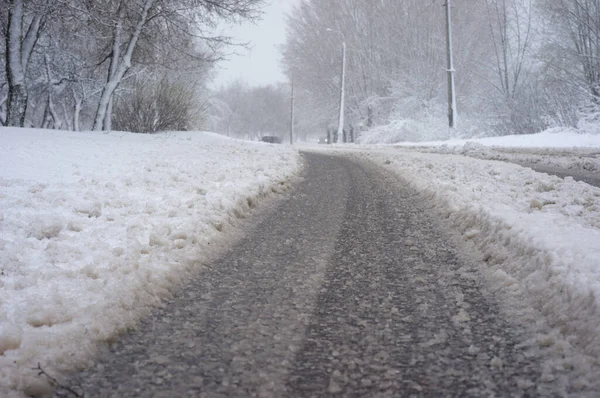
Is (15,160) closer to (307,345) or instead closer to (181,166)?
(181,166)

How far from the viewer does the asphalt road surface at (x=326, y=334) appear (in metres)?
1.75

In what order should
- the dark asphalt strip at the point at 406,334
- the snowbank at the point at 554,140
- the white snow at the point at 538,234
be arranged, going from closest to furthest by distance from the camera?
1. the dark asphalt strip at the point at 406,334
2. the white snow at the point at 538,234
3. the snowbank at the point at 554,140

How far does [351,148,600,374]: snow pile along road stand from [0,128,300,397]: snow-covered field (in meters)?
2.18

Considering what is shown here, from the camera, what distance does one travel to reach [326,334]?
2172mm

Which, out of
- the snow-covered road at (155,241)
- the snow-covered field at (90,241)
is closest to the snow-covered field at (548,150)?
the snow-covered road at (155,241)

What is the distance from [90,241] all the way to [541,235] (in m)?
3.31

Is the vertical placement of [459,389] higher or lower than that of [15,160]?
lower

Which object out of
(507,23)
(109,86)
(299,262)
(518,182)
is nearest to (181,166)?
(299,262)

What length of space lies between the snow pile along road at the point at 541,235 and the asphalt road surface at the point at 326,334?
0.83ft

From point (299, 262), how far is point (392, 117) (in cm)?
2638

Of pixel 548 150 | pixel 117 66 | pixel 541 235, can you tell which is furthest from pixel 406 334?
pixel 117 66

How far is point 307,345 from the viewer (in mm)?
2072

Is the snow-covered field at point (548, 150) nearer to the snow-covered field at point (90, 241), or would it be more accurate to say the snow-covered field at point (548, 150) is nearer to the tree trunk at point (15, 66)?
the snow-covered field at point (90, 241)

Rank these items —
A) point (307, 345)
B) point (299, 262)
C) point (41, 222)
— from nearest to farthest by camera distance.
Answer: point (307, 345) → point (299, 262) → point (41, 222)
